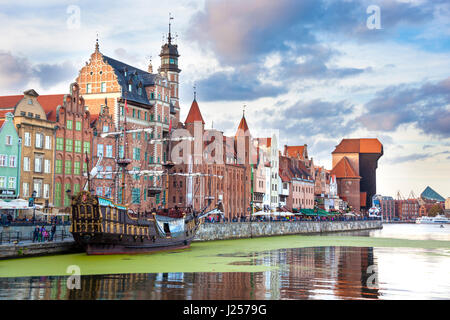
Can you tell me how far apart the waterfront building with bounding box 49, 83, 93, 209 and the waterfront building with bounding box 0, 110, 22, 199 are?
21.2ft

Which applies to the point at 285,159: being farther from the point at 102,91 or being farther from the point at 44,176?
the point at 44,176

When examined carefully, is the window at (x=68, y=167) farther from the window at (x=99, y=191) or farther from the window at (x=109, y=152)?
the window at (x=109, y=152)

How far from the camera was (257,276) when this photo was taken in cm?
3900

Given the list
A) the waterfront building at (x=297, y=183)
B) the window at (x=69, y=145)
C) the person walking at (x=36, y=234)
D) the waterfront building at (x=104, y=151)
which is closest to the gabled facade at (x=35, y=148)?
the window at (x=69, y=145)

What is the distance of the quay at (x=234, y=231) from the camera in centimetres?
4706

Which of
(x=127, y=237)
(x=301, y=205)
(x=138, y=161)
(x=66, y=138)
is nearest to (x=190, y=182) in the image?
(x=138, y=161)

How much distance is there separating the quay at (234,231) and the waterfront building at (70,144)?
1660 cm

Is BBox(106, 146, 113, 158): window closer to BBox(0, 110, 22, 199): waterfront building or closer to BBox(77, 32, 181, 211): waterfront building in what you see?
BBox(77, 32, 181, 211): waterfront building

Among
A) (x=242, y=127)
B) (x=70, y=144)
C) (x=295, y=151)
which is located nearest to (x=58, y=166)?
(x=70, y=144)

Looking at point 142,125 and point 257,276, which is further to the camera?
point 142,125

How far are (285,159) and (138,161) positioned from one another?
2604 inches

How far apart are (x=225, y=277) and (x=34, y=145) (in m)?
41.3
